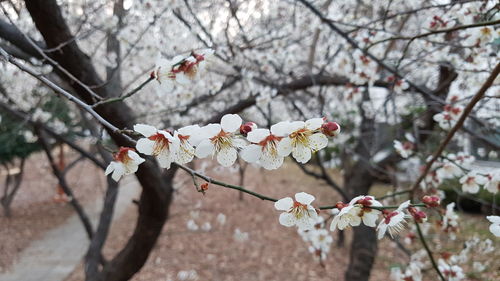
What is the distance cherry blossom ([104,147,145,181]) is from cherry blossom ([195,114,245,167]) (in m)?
0.17

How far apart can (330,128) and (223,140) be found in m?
0.23

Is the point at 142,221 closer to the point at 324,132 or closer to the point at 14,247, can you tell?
the point at 324,132

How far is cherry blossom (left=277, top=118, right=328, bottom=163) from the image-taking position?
2.64 ft

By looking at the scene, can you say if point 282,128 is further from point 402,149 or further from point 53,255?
point 53,255

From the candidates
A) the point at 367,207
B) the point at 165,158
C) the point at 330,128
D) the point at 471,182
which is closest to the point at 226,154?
the point at 165,158

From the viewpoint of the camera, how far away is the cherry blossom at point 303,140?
80 centimetres

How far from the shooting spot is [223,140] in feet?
2.77

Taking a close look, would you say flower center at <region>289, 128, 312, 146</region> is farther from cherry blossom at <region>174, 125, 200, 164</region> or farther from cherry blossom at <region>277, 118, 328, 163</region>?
cherry blossom at <region>174, 125, 200, 164</region>

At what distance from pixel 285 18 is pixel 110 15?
2492mm

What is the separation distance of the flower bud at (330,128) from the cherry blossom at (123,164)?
1.37 feet

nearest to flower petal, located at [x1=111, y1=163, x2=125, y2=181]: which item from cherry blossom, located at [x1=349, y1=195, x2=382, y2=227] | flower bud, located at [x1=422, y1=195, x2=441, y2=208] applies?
cherry blossom, located at [x1=349, y1=195, x2=382, y2=227]

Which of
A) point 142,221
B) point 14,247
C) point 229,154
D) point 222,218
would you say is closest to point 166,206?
point 142,221

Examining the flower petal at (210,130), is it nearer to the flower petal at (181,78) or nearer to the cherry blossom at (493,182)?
the flower petal at (181,78)

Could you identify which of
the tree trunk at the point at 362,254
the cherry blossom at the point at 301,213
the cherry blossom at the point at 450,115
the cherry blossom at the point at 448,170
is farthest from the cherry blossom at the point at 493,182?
the tree trunk at the point at 362,254
